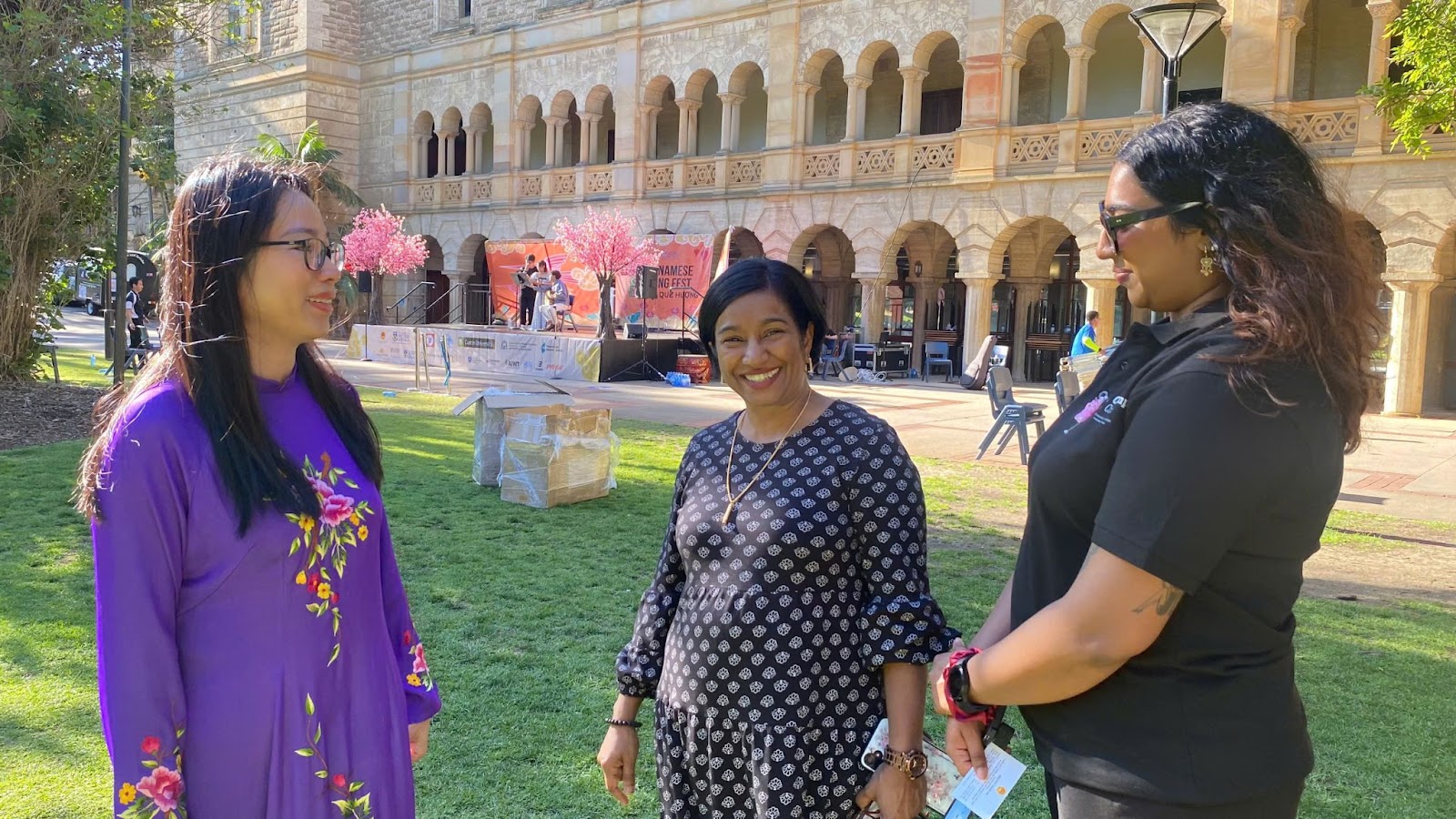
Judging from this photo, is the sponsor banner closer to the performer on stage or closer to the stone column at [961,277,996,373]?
the performer on stage

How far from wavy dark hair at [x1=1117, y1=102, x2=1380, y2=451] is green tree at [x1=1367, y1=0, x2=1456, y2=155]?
8.91 meters

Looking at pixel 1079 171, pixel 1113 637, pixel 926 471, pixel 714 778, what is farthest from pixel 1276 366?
pixel 1079 171

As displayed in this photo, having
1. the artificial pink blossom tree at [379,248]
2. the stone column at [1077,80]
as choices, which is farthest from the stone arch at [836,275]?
the artificial pink blossom tree at [379,248]

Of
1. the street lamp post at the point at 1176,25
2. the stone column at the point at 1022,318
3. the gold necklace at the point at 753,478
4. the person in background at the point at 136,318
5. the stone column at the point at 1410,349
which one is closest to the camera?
the gold necklace at the point at 753,478

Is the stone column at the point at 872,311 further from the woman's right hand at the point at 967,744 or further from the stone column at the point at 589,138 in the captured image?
the woman's right hand at the point at 967,744

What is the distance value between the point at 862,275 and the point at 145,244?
23.3 meters

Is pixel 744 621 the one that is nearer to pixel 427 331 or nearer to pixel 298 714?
pixel 298 714

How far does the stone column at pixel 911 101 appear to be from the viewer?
2117 centimetres

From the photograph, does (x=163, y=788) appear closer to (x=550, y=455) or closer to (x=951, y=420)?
(x=550, y=455)

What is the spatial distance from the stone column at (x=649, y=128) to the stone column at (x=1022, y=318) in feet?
32.5

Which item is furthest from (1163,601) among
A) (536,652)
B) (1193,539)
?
(536,652)

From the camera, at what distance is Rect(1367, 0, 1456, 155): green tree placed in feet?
27.7

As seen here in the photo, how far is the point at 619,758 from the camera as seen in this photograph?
2.24 m

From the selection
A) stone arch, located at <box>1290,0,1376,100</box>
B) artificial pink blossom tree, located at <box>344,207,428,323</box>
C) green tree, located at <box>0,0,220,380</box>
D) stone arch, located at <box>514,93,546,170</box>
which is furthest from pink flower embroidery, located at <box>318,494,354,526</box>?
stone arch, located at <box>514,93,546,170</box>
